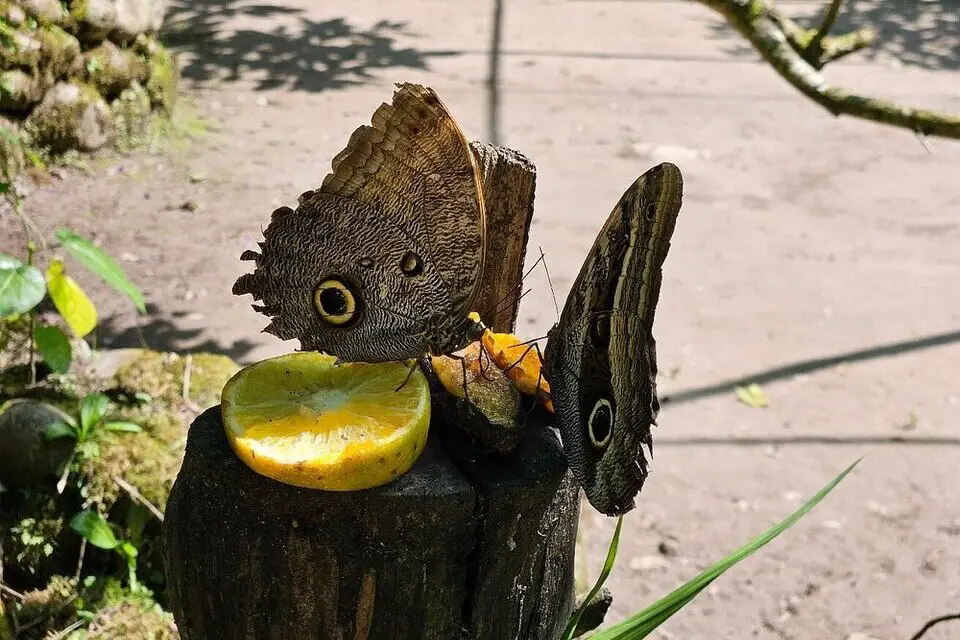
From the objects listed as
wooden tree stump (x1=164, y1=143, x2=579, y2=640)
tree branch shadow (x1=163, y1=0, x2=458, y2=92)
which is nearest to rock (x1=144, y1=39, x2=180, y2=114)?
tree branch shadow (x1=163, y1=0, x2=458, y2=92)

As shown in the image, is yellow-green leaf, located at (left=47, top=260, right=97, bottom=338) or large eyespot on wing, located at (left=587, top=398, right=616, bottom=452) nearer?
large eyespot on wing, located at (left=587, top=398, right=616, bottom=452)

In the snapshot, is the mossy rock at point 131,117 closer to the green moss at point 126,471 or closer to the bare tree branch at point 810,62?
the green moss at point 126,471

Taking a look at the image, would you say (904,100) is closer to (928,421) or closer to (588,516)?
(928,421)

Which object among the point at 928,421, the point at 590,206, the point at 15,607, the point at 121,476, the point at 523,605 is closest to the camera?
the point at 523,605

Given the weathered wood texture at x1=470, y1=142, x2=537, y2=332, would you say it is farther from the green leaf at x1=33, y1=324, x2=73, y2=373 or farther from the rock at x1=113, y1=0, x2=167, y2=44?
the rock at x1=113, y1=0, x2=167, y2=44

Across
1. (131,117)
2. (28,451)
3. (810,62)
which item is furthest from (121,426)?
(131,117)

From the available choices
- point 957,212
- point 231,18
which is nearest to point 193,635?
point 957,212

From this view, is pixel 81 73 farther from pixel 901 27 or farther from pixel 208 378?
pixel 901 27
